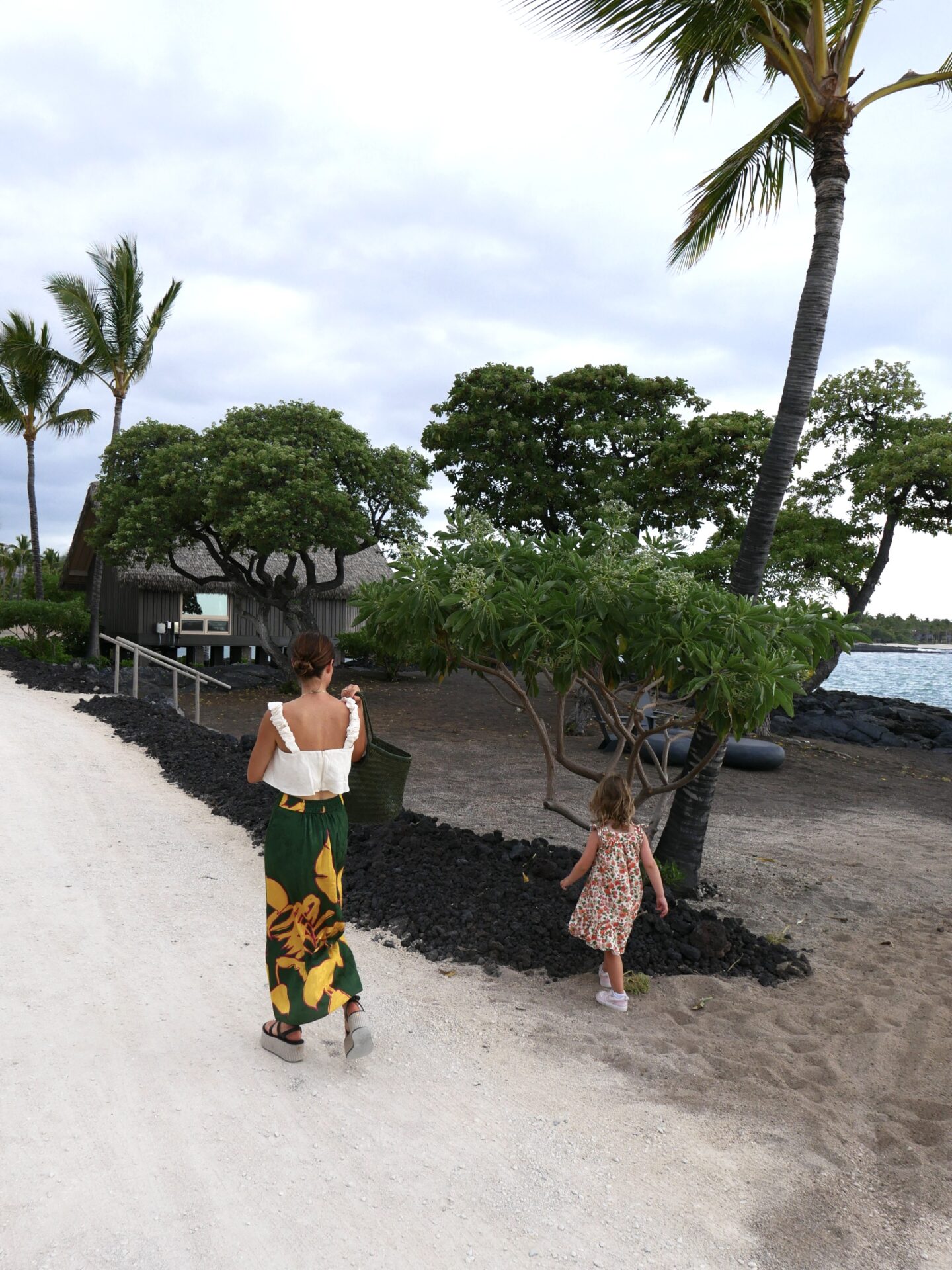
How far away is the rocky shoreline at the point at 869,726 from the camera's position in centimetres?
1748

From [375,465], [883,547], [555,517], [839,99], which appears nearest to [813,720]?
[883,547]

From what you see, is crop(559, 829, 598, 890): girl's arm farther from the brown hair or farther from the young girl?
the brown hair

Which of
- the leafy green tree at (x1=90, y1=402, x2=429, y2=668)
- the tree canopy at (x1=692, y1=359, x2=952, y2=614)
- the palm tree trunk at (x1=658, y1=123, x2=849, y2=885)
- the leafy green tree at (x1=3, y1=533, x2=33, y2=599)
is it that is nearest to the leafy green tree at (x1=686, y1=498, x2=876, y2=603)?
the tree canopy at (x1=692, y1=359, x2=952, y2=614)

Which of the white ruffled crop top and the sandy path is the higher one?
the white ruffled crop top

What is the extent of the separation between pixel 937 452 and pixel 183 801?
14.2 meters

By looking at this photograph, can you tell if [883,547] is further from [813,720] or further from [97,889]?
[97,889]

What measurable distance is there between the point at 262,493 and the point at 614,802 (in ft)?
45.7

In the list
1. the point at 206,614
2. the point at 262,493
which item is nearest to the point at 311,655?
the point at 262,493

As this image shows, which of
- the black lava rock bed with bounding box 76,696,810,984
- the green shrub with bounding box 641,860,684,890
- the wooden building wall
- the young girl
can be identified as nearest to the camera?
the young girl

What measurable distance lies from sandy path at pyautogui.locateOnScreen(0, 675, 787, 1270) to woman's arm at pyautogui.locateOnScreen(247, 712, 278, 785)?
1.20 metres

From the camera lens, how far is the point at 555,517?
17484mm

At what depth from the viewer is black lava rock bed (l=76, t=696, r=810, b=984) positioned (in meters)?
5.02

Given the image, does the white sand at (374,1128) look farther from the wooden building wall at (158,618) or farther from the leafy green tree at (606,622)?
the wooden building wall at (158,618)

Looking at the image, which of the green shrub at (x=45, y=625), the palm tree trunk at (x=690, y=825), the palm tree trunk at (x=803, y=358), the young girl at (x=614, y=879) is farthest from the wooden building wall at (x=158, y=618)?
the young girl at (x=614, y=879)
